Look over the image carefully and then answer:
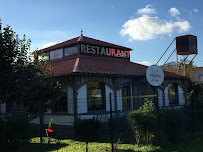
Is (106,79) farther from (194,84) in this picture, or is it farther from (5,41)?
(194,84)

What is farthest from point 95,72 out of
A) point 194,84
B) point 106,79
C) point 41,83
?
point 194,84

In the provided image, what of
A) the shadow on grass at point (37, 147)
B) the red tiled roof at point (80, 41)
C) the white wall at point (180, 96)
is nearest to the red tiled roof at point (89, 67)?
the red tiled roof at point (80, 41)

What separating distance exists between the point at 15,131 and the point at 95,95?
6.77 meters

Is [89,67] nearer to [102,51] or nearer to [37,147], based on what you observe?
[102,51]

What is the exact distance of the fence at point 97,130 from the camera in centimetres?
1018

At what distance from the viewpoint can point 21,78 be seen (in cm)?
1013

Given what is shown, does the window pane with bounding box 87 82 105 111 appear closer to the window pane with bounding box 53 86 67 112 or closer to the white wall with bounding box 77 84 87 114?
the white wall with bounding box 77 84 87 114

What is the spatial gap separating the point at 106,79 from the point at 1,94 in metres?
7.16

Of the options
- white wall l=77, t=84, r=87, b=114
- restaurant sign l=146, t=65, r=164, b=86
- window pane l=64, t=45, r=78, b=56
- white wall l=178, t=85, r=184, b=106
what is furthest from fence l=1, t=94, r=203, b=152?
white wall l=178, t=85, r=184, b=106

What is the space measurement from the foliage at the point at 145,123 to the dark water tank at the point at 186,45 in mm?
25226

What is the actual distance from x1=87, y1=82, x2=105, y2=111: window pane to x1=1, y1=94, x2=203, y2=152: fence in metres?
0.06

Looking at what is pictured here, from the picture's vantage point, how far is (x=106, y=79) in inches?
599

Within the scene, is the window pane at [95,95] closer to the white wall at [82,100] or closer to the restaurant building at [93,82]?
the restaurant building at [93,82]

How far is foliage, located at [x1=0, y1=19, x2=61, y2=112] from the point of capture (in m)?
9.91
